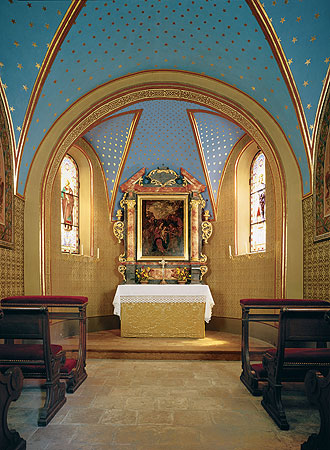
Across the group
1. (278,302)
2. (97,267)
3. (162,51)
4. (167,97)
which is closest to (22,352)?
(278,302)

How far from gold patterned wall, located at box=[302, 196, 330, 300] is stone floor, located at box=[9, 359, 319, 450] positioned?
1589 mm

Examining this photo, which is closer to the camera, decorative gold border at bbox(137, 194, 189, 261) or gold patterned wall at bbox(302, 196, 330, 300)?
gold patterned wall at bbox(302, 196, 330, 300)

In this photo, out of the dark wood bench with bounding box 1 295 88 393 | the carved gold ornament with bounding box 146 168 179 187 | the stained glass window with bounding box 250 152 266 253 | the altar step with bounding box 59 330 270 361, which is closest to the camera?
the dark wood bench with bounding box 1 295 88 393

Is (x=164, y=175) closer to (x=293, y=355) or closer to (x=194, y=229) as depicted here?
(x=194, y=229)

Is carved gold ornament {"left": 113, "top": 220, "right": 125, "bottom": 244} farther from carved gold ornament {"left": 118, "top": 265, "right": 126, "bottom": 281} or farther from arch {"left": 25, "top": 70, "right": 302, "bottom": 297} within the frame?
arch {"left": 25, "top": 70, "right": 302, "bottom": 297}

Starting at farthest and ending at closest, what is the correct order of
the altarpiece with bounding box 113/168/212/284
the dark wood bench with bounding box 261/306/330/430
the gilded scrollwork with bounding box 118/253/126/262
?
the gilded scrollwork with bounding box 118/253/126/262
the altarpiece with bounding box 113/168/212/284
the dark wood bench with bounding box 261/306/330/430

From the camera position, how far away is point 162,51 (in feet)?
23.8

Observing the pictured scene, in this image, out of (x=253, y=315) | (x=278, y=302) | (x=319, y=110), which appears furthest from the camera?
(x=319, y=110)

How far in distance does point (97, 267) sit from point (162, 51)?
5639mm

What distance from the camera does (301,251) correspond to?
686 cm

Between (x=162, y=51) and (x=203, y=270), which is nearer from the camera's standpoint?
(x=162, y=51)

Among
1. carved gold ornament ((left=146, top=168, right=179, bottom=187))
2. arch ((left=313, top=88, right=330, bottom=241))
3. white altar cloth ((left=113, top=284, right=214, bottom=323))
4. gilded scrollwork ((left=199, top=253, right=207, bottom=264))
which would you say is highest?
carved gold ornament ((left=146, top=168, right=179, bottom=187))

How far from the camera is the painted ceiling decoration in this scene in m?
5.58

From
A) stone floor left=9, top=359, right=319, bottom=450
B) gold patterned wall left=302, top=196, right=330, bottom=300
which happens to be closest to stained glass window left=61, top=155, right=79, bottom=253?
stone floor left=9, top=359, right=319, bottom=450
